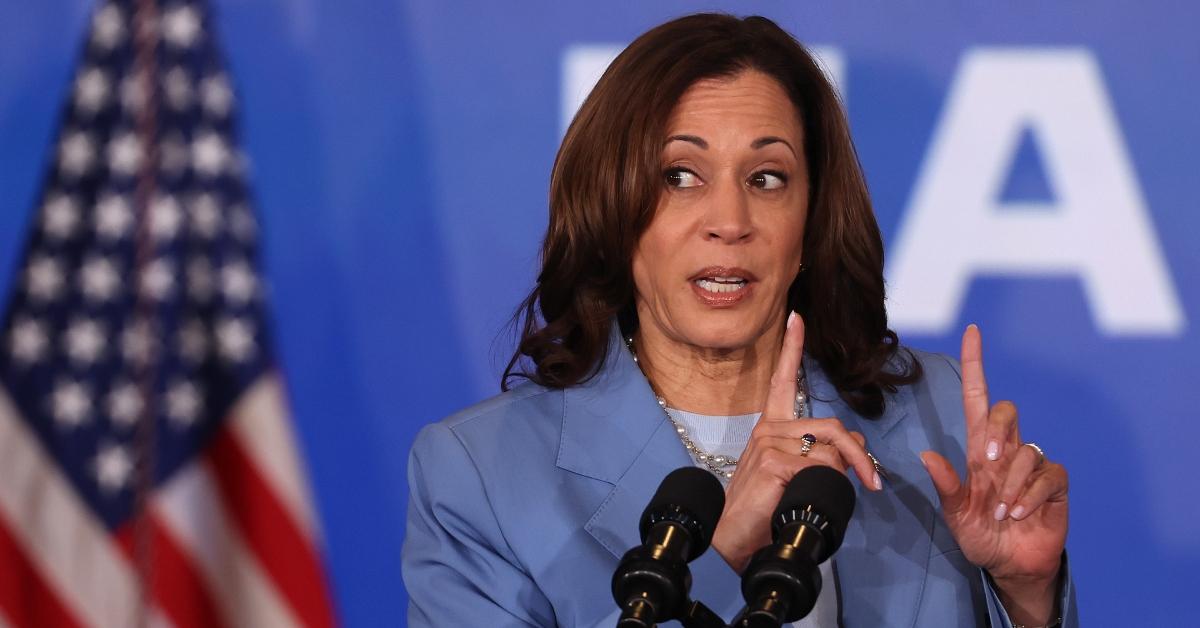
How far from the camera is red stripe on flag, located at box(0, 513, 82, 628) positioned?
94.0 inches

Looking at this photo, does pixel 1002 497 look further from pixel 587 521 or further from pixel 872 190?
pixel 872 190

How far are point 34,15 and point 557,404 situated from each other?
1.37 meters

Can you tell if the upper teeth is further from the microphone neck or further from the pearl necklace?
the microphone neck

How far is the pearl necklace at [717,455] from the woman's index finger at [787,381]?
6.4 inches

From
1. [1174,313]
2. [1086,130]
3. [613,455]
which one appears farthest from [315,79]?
[1174,313]

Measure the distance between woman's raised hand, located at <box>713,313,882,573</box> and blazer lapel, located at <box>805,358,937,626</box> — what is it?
0.69 feet

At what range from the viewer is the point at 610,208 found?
1.81 meters

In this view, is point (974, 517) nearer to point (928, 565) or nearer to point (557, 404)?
point (928, 565)

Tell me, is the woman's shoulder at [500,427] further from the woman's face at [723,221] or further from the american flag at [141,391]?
the american flag at [141,391]

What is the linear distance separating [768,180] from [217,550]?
124 centimetres

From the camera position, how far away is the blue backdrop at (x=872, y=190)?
8.18ft

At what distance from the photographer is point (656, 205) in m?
1.80

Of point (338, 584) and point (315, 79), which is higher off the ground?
point (315, 79)

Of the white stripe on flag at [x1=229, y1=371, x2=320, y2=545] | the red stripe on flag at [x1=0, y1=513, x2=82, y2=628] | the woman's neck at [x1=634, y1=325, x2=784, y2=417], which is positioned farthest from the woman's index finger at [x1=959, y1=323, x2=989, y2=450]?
the red stripe on flag at [x1=0, y1=513, x2=82, y2=628]
